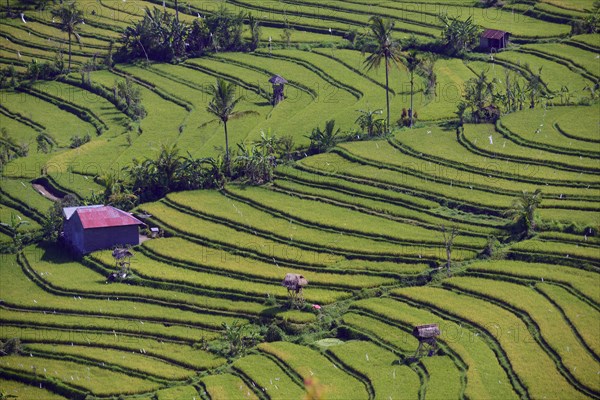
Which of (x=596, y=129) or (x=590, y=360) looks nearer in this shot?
(x=590, y=360)

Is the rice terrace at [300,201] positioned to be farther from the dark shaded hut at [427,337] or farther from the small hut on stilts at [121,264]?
the small hut on stilts at [121,264]

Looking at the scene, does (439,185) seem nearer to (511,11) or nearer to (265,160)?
(265,160)

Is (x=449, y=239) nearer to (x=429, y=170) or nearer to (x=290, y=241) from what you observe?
(x=290, y=241)

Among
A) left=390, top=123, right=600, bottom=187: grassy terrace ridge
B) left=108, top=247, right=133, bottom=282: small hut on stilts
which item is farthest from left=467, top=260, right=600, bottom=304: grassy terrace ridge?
left=108, top=247, right=133, bottom=282: small hut on stilts

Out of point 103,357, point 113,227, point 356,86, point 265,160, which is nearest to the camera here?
point 103,357

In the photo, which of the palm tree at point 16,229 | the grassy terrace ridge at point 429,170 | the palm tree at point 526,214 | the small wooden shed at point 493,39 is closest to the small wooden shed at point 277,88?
the grassy terrace ridge at point 429,170

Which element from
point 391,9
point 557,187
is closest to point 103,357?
point 557,187

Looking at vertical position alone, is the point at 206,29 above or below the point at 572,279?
above
